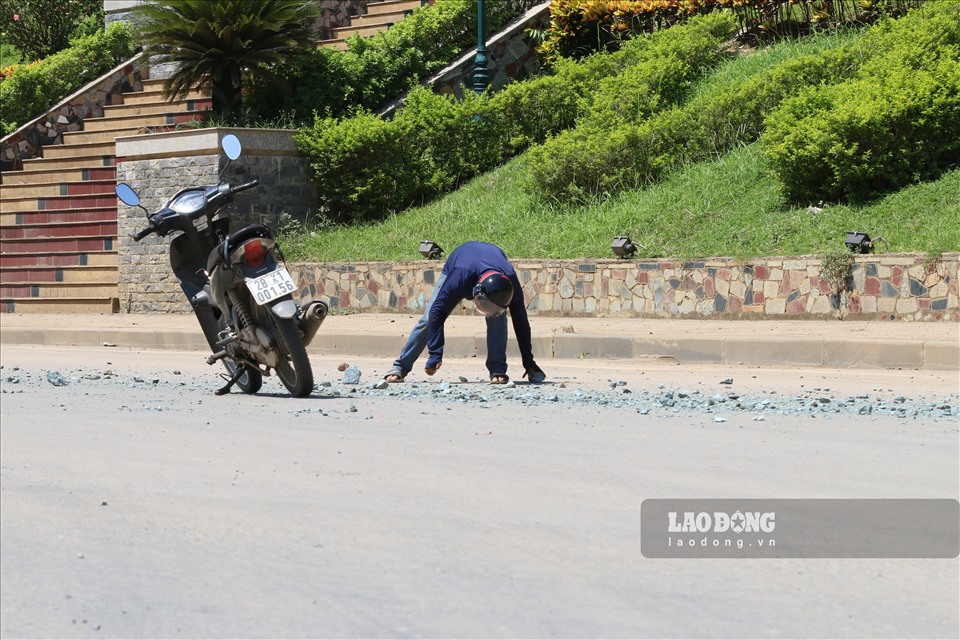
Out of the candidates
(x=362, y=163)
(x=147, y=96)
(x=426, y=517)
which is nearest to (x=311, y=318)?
(x=426, y=517)

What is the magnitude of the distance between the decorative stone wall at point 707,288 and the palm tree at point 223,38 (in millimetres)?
4531

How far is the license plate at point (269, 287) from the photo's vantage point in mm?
8406

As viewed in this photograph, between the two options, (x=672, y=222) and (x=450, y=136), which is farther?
(x=450, y=136)

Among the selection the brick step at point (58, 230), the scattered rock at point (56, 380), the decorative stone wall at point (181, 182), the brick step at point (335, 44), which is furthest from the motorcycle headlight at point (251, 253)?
the brick step at point (335, 44)

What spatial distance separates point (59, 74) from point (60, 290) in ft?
21.3

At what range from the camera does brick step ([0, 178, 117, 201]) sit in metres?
21.3

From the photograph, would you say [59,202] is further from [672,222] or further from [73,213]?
[672,222]

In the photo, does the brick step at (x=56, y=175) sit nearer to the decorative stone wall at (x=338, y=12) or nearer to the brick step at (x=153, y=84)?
the brick step at (x=153, y=84)

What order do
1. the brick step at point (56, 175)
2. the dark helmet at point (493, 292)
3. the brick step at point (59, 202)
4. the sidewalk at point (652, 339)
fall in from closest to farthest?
the dark helmet at point (493, 292) → the sidewalk at point (652, 339) → the brick step at point (59, 202) → the brick step at point (56, 175)

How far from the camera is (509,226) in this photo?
17.1 m

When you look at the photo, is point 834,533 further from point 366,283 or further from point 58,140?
point 58,140

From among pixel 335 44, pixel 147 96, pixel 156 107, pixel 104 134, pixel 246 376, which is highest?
pixel 335 44

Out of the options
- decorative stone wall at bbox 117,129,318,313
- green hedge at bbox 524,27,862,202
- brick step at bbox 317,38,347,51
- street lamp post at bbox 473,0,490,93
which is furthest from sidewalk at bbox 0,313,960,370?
brick step at bbox 317,38,347,51

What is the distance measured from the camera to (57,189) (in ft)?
70.9
